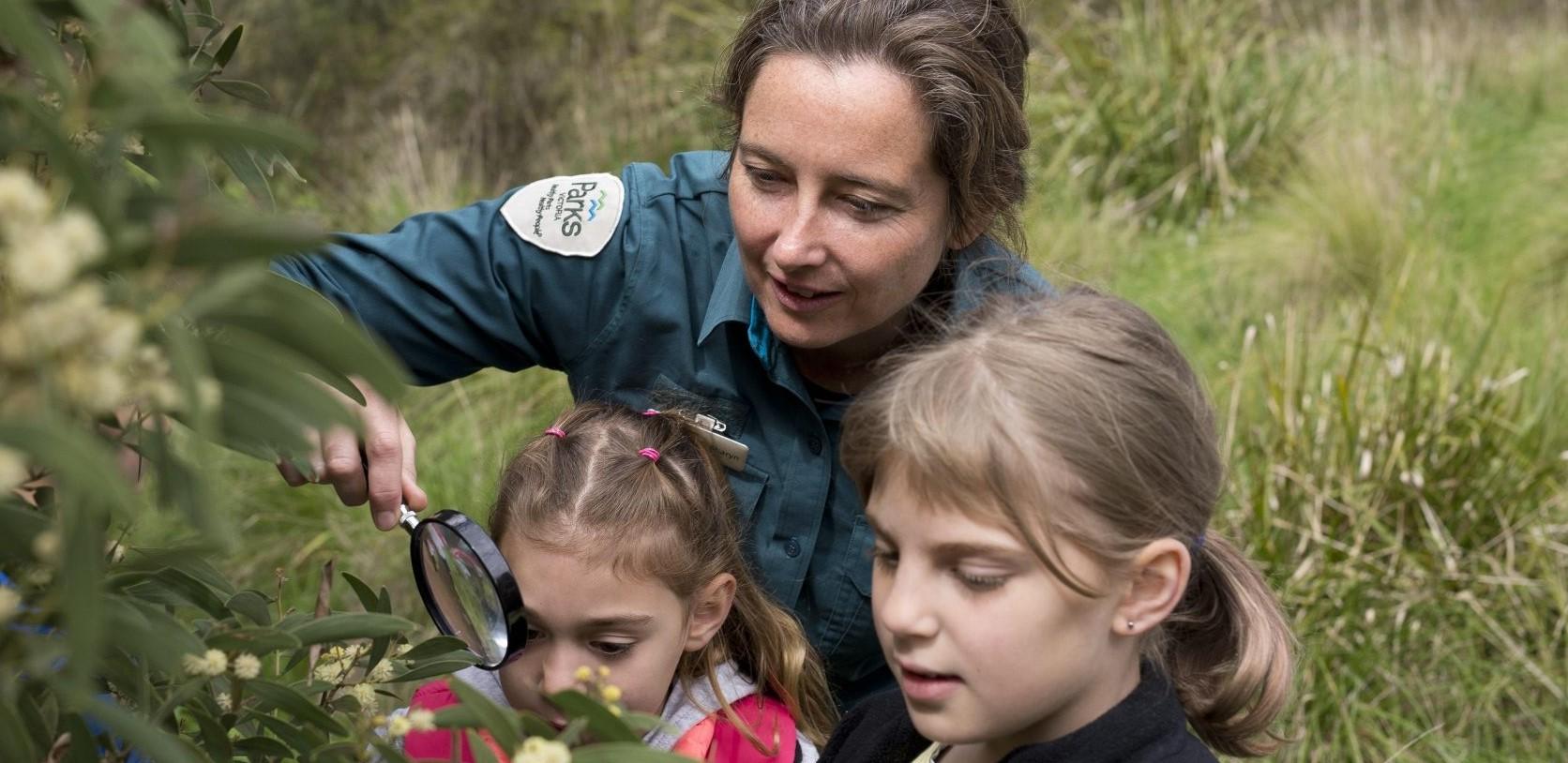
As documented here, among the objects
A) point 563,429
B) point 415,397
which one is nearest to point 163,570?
point 563,429

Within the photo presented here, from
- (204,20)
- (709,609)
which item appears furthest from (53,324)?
(709,609)

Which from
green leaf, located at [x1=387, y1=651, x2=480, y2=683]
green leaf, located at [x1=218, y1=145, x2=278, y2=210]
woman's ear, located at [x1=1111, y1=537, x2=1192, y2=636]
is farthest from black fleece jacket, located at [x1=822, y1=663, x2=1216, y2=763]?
green leaf, located at [x1=218, y1=145, x2=278, y2=210]

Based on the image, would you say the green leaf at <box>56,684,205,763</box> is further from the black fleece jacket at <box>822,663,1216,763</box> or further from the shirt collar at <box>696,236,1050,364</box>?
the shirt collar at <box>696,236,1050,364</box>

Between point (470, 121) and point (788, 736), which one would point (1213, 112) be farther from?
point (788, 736)

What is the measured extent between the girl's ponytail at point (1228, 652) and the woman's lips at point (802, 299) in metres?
0.56

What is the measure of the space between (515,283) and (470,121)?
4825 mm

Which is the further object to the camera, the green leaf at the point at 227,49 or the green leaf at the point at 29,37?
the green leaf at the point at 227,49

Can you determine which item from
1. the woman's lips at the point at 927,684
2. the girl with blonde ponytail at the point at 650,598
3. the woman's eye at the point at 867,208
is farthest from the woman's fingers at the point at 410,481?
the woman's lips at the point at 927,684

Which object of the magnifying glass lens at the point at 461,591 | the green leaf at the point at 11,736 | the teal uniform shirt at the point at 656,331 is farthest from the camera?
the teal uniform shirt at the point at 656,331

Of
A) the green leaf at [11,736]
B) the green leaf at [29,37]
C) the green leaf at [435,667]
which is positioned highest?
the green leaf at [29,37]

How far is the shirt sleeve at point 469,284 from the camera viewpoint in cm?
233

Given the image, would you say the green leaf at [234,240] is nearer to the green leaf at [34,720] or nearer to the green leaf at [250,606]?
the green leaf at [34,720]

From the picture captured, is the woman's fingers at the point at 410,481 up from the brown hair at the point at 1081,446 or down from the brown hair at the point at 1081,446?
down

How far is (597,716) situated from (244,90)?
2.56 feet
